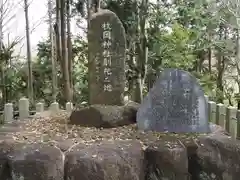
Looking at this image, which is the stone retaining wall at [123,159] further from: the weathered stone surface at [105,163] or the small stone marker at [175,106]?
the small stone marker at [175,106]

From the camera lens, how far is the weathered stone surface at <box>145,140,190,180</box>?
3.84 metres

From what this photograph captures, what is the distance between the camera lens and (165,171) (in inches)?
151

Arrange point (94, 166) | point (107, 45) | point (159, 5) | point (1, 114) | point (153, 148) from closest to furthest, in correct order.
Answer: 1. point (94, 166)
2. point (153, 148)
3. point (107, 45)
4. point (1, 114)
5. point (159, 5)

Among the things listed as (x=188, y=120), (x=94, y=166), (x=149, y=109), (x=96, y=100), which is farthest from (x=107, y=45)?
(x=94, y=166)

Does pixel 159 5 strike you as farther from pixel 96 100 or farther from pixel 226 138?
pixel 226 138

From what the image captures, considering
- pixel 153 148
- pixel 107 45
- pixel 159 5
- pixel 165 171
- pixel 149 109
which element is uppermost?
pixel 159 5

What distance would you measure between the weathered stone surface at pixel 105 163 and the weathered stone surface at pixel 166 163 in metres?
0.11

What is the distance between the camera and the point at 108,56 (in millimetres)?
5234

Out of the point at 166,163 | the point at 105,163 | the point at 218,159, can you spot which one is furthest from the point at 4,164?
the point at 218,159

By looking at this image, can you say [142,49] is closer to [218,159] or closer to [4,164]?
[218,159]

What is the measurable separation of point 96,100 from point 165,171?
190 cm

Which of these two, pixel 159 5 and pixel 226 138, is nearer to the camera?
pixel 226 138

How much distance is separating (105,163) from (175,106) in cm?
149

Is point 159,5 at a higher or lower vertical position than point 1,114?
higher
